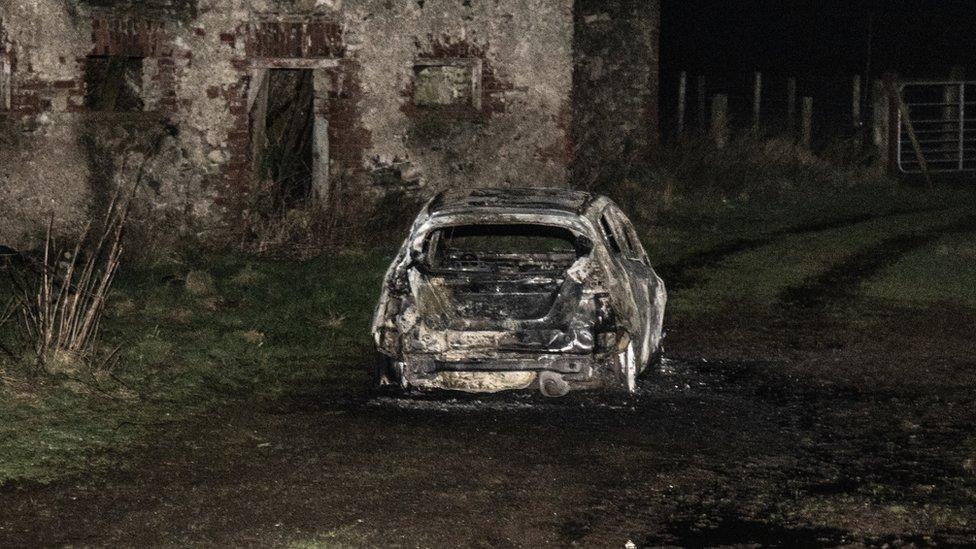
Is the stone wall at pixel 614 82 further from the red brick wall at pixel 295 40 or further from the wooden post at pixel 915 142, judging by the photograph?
the red brick wall at pixel 295 40

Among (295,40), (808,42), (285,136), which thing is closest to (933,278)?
(295,40)

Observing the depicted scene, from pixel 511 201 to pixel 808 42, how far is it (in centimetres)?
4378

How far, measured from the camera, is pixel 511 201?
10.9m

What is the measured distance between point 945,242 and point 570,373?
10.6 m

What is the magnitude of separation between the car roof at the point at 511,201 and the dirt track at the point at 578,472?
4.60ft

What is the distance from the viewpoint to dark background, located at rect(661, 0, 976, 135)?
4656 centimetres

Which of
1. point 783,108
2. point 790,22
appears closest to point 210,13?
point 783,108

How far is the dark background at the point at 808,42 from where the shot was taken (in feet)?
153

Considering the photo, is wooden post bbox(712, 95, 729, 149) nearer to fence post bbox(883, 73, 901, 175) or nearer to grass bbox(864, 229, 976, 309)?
fence post bbox(883, 73, 901, 175)

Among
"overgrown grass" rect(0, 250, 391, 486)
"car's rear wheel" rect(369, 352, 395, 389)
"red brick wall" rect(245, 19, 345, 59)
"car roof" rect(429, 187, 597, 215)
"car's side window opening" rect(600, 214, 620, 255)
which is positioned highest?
"red brick wall" rect(245, 19, 345, 59)

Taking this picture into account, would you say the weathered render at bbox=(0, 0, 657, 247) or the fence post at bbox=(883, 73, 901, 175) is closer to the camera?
the weathered render at bbox=(0, 0, 657, 247)

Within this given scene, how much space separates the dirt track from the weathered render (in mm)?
7832

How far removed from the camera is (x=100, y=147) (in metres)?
17.3

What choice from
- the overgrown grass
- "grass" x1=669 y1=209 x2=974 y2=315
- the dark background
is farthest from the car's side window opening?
the dark background
